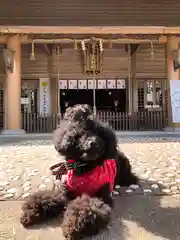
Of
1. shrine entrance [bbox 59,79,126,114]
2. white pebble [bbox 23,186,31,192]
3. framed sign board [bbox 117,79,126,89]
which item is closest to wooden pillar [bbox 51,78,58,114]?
shrine entrance [bbox 59,79,126,114]

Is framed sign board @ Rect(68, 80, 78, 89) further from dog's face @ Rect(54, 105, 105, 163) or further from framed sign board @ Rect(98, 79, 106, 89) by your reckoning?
dog's face @ Rect(54, 105, 105, 163)

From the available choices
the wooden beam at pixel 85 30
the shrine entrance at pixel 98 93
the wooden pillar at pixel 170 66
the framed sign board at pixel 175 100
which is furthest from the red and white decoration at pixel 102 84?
the framed sign board at pixel 175 100

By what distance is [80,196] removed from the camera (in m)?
2.32

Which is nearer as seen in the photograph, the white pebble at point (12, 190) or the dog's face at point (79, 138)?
the dog's face at point (79, 138)

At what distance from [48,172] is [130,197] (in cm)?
154

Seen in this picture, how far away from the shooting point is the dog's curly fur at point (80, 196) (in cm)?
201

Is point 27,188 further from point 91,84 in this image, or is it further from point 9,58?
point 91,84

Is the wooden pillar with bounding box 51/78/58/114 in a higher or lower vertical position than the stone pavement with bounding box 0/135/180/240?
higher

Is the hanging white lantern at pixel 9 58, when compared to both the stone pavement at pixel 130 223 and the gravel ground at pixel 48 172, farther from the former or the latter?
the stone pavement at pixel 130 223

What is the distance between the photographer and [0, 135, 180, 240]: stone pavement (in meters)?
2.20
